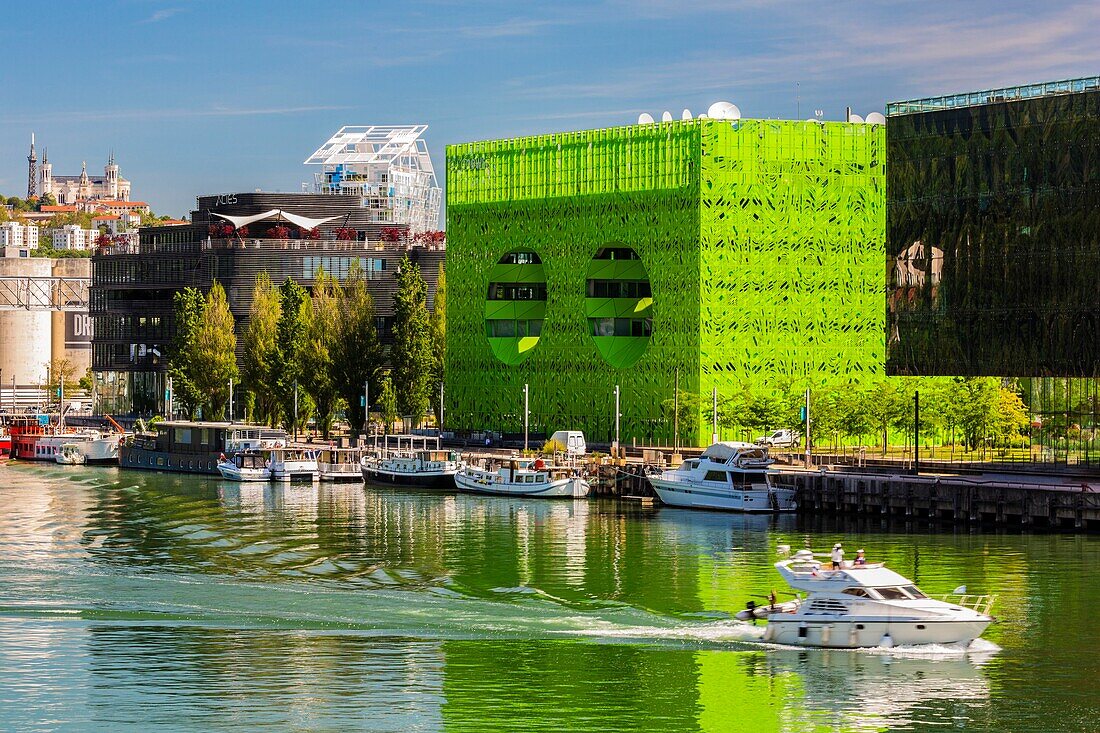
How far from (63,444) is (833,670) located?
13452 centimetres

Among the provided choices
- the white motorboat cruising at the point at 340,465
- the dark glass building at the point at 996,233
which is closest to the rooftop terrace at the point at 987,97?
the dark glass building at the point at 996,233

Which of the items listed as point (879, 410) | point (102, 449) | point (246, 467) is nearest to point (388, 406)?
point (246, 467)

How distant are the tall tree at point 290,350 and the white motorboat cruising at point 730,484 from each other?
61210 millimetres

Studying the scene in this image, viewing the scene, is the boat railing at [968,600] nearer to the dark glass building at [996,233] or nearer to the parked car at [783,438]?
the dark glass building at [996,233]

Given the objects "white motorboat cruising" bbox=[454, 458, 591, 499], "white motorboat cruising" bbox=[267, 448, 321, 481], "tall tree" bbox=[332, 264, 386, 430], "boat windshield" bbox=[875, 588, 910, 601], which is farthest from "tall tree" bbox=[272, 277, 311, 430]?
"boat windshield" bbox=[875, 588, 910, 601]

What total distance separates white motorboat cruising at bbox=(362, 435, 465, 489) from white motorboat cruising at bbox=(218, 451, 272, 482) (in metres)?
8.22

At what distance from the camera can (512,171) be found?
188 meters

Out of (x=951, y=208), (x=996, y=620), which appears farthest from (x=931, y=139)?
(x=996, y=620)

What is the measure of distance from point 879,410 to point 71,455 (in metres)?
81.7

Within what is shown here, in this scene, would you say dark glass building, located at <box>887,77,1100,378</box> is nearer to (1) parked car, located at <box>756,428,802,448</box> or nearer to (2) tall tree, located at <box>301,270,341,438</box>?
(1) parked car, located at <box>756,428,802,448</box>

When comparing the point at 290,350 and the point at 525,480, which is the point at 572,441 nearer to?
the point at 525,480

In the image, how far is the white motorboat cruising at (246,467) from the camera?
548ft

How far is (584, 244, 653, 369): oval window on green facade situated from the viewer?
181875 mm

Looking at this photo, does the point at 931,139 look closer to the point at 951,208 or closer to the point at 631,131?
the point at 951,208
